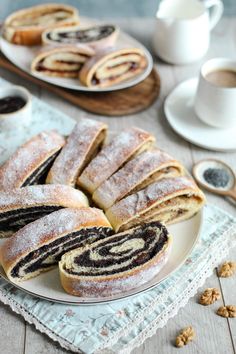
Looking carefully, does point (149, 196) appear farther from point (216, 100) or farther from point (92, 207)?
point (216, 100)

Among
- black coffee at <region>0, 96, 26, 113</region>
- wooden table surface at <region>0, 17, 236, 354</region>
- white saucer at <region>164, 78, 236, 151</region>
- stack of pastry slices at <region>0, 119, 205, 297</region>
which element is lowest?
wooden table surface at <region>0, 17, 236, 354</region>

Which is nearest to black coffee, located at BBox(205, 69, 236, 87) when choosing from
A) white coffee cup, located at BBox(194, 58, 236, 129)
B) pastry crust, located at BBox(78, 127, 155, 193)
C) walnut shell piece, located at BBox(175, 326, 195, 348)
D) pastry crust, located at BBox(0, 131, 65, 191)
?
white coffee cup, located at BBox(194, 58, 236, 129)

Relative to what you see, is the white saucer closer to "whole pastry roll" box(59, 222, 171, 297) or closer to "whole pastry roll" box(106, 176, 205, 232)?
"whole pastry roll" box(106, 176, 205, 232)

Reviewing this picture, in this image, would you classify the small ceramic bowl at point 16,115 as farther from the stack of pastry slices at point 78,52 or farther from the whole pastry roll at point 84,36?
the whole pastry roll at point 84,36

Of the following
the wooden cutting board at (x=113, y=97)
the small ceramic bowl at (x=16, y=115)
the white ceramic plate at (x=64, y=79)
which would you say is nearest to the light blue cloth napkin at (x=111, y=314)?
the small ceramic bowl at (x=16, y=115)

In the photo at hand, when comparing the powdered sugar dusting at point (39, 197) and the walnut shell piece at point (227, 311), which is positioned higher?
the powdered sugar dusting at point (39, 197)

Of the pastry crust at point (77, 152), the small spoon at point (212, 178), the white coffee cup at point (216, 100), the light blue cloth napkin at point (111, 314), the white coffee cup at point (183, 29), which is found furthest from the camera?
the white coffee cup at point (183, 29)
